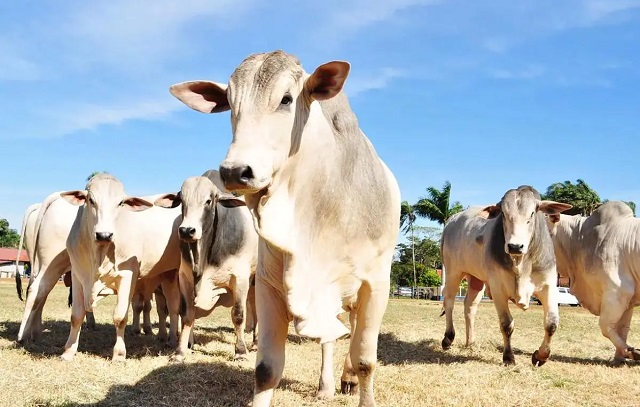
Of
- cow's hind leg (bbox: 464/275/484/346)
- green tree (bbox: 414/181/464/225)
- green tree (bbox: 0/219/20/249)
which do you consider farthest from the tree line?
green tree (bbox: 0/219/20/249)

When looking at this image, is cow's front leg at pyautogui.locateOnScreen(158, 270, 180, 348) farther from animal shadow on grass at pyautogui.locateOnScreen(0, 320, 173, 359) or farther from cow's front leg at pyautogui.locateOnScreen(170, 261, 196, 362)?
cow's front leg at pyautogui.locateOnScreen(170, 261, 196, 362)

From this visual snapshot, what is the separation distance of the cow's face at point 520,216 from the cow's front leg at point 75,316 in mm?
5058

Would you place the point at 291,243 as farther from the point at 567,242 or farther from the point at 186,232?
the point at 567,242

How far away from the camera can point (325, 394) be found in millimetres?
5238

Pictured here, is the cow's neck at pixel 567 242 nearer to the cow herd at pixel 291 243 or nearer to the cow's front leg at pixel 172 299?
the cow herd at pixel 291 243

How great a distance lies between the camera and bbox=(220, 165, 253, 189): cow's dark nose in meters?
2.78

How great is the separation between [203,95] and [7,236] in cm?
8621

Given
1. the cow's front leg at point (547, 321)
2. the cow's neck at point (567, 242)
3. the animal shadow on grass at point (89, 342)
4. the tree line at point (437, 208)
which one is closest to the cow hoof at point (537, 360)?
the cow's front leg at point (547, 321)

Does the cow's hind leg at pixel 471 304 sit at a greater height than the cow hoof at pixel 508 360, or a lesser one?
greater

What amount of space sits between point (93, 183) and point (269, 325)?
13.0ft

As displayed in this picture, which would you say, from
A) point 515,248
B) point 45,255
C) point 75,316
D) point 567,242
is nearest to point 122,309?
point 75,316

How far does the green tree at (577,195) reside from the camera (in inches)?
1684

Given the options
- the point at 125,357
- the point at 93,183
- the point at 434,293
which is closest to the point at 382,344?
the point at 125,357

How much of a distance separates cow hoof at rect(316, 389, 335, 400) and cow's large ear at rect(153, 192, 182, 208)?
9.85 ft
